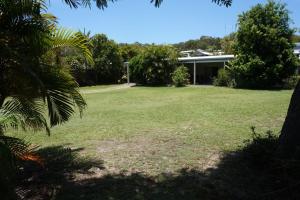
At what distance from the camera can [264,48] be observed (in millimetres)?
23344

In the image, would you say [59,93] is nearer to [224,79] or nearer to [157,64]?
[224,79]

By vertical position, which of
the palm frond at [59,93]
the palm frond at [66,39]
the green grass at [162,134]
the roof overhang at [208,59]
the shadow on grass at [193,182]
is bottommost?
the shadow on grass at [193,182]

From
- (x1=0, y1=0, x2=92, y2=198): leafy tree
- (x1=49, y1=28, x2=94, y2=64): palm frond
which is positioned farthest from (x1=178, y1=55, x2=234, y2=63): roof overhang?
(x1=0, y1=0, x2=92, y2=198): leafy tree

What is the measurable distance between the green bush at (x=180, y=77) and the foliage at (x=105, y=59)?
8.46 metres

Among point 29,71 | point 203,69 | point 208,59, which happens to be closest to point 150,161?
point 29,71

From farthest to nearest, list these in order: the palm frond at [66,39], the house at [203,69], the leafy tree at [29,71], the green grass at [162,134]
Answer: the house at [203,69]
the green grass at [162,134]
the palm frond at [66,39]
the leafy tree at [29,71]

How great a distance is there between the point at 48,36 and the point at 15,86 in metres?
0.83

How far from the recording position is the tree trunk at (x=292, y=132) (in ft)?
17.5

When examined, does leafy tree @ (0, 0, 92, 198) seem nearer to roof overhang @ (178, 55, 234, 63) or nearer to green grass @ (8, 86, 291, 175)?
green grass @ (8, 86, 291, 175)

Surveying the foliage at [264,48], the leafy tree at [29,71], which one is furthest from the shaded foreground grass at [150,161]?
the foliage at [264,48]

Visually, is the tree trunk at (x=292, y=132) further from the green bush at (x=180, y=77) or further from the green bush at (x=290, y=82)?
the green bush at (x=180, y=77)

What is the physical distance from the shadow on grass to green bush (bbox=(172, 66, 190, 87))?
21863 mm

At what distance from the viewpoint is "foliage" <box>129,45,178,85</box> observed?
2967 centimetres

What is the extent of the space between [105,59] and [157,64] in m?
7.11
